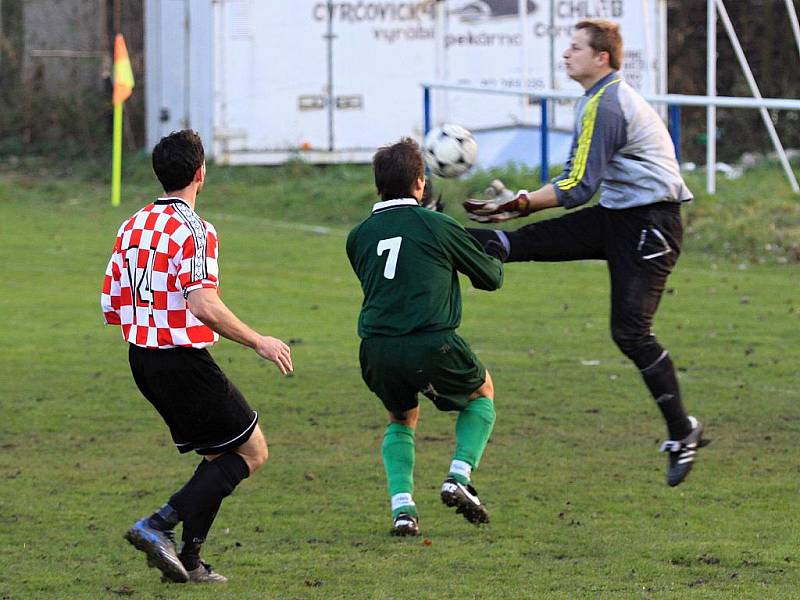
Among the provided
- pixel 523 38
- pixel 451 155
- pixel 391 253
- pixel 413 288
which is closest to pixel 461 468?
pixel 413 288

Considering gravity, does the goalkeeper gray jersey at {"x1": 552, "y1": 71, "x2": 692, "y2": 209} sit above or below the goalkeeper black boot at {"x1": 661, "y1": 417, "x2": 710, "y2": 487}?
above

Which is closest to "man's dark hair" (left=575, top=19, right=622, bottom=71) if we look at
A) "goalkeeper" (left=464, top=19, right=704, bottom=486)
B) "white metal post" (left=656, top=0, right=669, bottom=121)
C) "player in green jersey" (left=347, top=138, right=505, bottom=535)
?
"goalkeeper" (left=464, top=19, right=704, bottom=486)

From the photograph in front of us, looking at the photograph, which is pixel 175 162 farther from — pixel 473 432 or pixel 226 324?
pixel 473 432

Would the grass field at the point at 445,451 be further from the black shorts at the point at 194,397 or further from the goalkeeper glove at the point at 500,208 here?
the goalkeeper glove at the point at 500,208

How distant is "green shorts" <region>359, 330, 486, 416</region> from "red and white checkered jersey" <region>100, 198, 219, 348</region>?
2.97 feet

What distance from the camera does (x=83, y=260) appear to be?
55.0ft

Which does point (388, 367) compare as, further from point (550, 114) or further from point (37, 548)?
point (550, 114)

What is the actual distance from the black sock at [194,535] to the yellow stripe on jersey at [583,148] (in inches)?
93.5

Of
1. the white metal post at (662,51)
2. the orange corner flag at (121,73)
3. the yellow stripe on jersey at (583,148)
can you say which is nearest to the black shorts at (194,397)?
the yellow stripe on jersey at (583,148)

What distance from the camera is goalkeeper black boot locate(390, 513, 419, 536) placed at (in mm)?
6496

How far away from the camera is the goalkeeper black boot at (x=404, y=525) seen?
6.50 meters

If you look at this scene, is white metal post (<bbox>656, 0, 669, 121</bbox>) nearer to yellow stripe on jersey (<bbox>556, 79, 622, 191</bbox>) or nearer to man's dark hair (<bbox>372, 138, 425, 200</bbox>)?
yellow stripe on jersey (<bbox>556, 79, 622, 191</bbox>)

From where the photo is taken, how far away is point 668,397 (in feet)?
23.1

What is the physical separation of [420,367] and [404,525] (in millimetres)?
821
